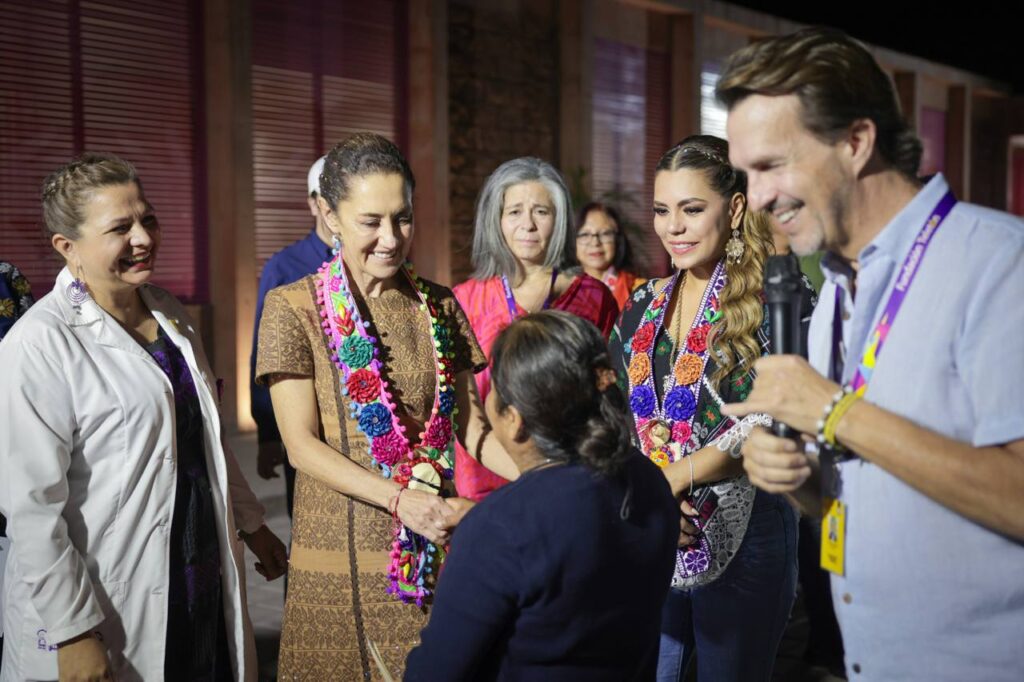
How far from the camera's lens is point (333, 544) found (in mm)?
2234

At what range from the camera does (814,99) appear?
1.44 meters

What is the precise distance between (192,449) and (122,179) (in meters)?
0.63

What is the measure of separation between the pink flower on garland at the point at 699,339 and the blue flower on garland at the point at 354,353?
2.47 feet

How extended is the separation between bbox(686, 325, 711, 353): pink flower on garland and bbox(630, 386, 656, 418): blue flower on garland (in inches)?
5.6

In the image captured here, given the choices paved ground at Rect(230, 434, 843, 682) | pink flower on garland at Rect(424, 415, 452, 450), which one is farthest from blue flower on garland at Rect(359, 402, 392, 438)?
A: paved ground at Rect(230, 434, 843, 682)

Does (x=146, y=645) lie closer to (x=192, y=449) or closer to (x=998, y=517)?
(x=192, y=449)

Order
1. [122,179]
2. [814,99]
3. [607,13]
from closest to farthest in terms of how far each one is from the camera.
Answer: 1. [814,99]
2. [122,179]
3. [607,13]

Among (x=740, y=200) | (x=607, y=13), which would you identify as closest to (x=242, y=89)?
(x=607, y=13)

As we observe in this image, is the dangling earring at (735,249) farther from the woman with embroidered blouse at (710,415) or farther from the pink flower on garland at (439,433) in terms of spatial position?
the pink flower on garland at (439,433)

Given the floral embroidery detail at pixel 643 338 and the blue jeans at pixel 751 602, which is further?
the floral embroidery detail at pixel 643 338

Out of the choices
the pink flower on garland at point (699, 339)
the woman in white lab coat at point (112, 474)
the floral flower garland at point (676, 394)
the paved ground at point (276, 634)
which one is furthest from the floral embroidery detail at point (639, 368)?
the paved ground at point (276, 634)

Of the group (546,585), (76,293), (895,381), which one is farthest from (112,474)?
(895,381)

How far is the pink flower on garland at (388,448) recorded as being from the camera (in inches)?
88.4

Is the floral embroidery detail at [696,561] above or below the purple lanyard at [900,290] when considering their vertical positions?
below
